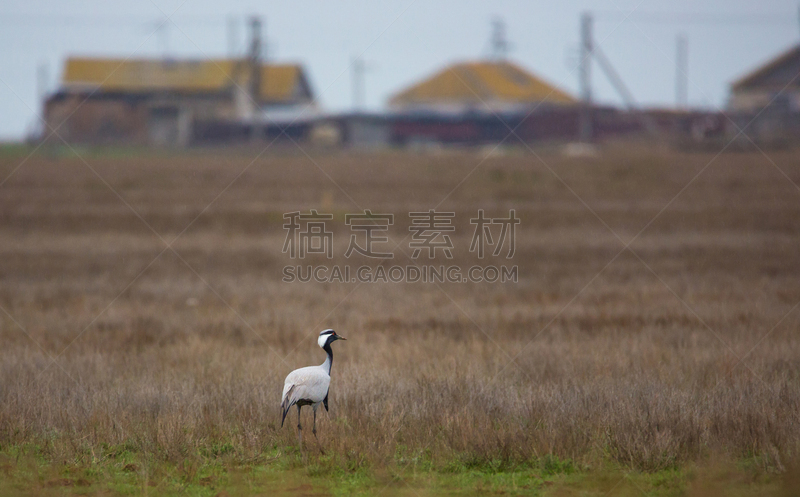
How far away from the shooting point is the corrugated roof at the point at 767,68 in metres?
74.8

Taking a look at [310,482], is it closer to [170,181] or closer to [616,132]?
[170,181]

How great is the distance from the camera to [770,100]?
214 feet

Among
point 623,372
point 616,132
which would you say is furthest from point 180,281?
point 616,132

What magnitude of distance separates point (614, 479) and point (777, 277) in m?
13.0

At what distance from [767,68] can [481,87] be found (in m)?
29.4

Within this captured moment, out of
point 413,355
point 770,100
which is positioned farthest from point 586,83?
point 413,355

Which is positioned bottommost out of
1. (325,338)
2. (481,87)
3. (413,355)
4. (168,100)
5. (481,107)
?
(413,355)

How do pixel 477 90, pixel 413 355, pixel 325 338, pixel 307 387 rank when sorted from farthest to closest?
pixel 477 90, pixel 413 355, pixel 325 338, pixel 307 387

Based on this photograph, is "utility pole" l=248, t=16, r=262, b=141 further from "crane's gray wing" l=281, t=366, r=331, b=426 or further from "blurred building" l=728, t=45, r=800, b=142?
"crane's gray wing" l=281, t=366, r=331, b=426

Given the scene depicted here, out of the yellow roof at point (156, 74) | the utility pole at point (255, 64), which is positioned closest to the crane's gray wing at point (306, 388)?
the utility pole at point (255, 64)

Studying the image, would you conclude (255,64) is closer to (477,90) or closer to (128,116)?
(128,116)

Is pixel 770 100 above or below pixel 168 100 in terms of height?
below

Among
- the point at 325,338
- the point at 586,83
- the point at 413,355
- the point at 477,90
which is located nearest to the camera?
the point at 325,338

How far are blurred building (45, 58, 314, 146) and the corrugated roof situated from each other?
145ft
